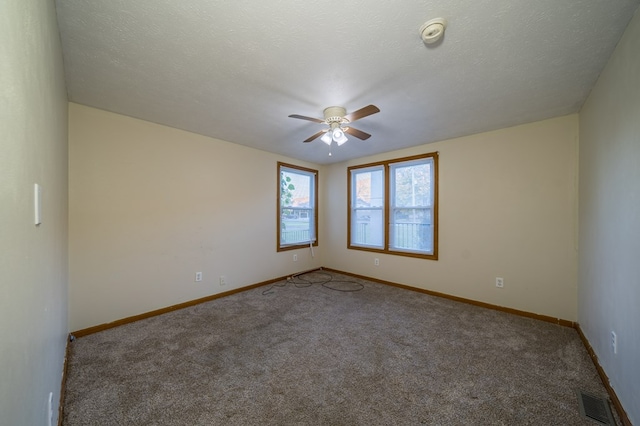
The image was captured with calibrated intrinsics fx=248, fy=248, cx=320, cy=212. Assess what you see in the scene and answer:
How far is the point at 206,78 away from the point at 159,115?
114 cm

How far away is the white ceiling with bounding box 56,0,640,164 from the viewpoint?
138 cm

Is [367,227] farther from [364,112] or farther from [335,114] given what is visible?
[364,112]

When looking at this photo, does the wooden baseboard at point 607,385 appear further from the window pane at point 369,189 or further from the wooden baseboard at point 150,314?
the wooden baseboard at point 150,314

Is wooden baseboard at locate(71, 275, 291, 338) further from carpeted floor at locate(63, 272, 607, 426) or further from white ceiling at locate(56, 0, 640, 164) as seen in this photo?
white ceiling at locate(56, 0, 640, 164)

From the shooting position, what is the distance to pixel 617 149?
5.73ft

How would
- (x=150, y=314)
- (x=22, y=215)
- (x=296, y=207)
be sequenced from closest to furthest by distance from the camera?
(x=22, y=215), (x=150, y=314), (x=296, y=207)

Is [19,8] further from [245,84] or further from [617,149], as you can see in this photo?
[617,149]

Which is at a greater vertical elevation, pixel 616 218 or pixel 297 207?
pixel 297 207

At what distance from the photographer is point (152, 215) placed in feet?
9.78

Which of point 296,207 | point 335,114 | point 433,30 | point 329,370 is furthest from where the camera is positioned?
point 296,207

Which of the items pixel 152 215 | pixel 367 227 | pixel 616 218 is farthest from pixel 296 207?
pixel 616 218

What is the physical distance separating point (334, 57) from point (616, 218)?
2281 millimetres

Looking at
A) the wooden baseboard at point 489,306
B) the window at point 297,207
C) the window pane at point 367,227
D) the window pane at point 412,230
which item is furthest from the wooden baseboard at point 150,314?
the window pane at point 412,230

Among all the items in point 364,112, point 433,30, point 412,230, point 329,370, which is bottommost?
point 329,370
